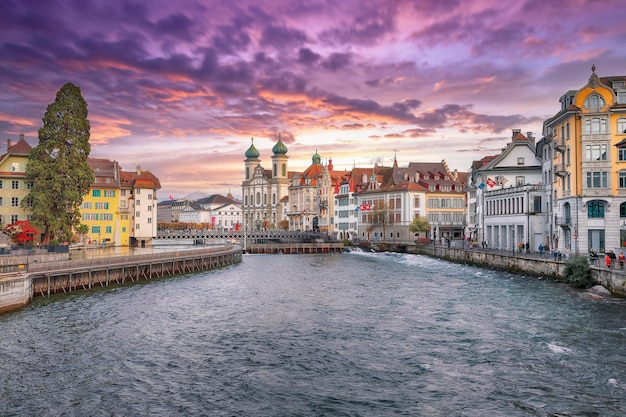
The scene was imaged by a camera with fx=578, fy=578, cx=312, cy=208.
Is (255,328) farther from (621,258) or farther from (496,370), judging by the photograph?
(621,258)

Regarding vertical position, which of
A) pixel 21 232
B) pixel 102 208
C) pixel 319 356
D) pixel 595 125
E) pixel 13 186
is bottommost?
pixel 319 356

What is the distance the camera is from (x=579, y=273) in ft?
154

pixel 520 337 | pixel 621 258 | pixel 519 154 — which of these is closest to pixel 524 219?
pixel 519 154

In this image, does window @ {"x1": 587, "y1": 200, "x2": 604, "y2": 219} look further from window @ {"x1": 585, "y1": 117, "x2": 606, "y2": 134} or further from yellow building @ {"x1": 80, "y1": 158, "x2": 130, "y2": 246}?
yellow building @ {"x1": 80, "y1": 158, "x2": 130, "y2": 246}

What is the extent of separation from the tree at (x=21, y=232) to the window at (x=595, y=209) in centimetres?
6160

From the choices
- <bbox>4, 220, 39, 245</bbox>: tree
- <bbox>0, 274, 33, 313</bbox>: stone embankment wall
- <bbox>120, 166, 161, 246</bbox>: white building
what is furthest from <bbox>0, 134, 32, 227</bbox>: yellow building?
<bbox>0, 274, 33, 313</bbox>: stone embankment wall

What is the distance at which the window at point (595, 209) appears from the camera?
187 feet

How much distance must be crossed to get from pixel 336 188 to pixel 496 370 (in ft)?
468

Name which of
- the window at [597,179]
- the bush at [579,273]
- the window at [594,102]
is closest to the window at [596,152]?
the window at [597,179]

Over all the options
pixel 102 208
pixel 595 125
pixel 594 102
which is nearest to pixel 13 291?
pixel 595 125

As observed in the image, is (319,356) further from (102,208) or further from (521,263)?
(102,208)

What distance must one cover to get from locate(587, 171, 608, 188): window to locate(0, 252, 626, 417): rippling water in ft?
51.8

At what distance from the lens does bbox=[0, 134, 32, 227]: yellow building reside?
79750mm

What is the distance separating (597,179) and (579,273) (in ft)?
48.8
